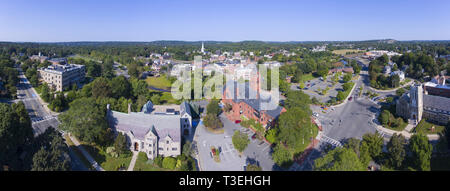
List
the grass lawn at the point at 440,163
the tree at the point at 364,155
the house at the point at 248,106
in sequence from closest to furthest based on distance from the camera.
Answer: the tree at the point at 364,155 → the grass lawn at the point at 440,163 → the house at the point at 248,106

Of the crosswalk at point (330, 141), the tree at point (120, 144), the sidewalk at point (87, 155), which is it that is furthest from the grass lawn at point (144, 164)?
the crosswalk at point (330, 141)

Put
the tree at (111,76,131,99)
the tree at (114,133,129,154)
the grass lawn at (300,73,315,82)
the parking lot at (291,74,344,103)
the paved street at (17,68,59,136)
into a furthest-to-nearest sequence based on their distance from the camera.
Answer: the grass lawn at (300,73,315,82)
the parking lot at (291,74,344,103)
the tree at (111,76,131,99)
the paved street at (17,68,59,136)
the tree at (114,133,129,154)

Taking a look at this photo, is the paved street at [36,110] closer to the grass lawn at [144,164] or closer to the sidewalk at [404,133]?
the grass lawn at [144,164]

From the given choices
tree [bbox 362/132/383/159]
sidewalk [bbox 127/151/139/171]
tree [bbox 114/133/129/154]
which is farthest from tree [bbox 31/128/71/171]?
tree [bbox 362/132/383/159]

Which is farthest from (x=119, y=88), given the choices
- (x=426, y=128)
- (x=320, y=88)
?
(x=426, y=128)

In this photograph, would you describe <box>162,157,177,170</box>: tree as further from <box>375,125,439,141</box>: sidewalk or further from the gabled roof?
<box>375,125,439,141</box>: sidewalk

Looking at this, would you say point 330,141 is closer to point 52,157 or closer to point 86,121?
point 86,121
